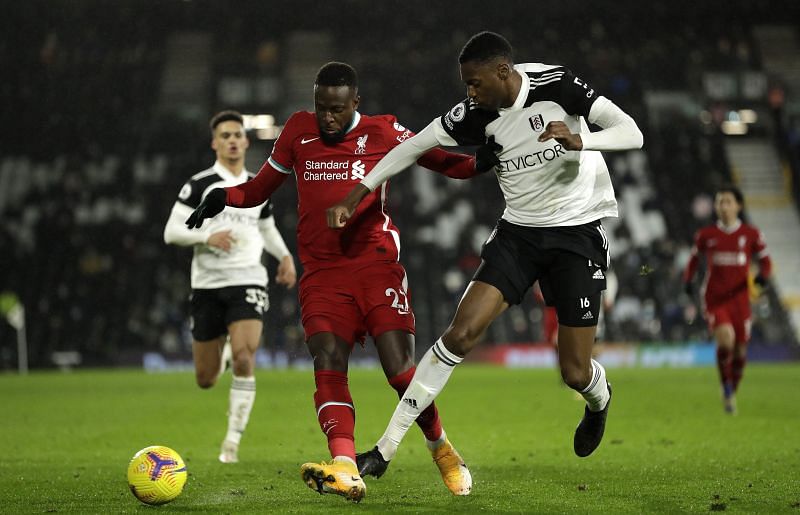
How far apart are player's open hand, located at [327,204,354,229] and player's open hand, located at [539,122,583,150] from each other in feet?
3.74

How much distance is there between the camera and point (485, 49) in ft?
20.1

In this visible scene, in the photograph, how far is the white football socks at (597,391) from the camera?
6.86 metres

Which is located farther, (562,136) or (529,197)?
(529,197)

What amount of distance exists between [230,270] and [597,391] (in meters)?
3.75

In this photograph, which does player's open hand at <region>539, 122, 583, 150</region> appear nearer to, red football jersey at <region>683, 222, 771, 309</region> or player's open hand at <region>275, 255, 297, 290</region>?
player's open hand at <region>275, 255, 297, 290</region>

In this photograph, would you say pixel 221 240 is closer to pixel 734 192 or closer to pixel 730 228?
pixel 734 192

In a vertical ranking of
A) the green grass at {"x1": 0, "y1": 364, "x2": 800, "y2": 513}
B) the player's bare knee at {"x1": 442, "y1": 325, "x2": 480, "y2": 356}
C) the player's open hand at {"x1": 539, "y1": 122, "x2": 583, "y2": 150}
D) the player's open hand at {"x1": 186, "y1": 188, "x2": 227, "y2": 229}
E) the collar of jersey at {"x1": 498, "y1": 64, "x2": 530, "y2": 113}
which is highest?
the collar of jersey at {"x1": 498, "y1": 64, "x2": 530, "y2": 113}

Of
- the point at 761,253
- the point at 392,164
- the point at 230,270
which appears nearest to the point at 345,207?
the point at 392,164

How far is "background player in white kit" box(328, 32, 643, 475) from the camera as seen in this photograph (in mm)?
6139

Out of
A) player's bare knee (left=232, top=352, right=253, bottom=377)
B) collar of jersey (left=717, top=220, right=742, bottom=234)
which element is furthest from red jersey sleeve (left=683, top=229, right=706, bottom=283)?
player's bare knee (left=232, top=352, right=253, bottom=377)

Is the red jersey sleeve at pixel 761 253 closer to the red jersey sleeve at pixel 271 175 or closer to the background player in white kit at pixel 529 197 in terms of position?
the background player in white kit at pixel 529 197

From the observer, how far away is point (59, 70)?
36.5 m

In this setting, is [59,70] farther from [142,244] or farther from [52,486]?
[52,486]

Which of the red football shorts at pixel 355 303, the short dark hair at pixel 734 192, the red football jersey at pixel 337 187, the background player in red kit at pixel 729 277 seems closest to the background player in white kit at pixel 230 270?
the red football jersey at pixel 337 187
